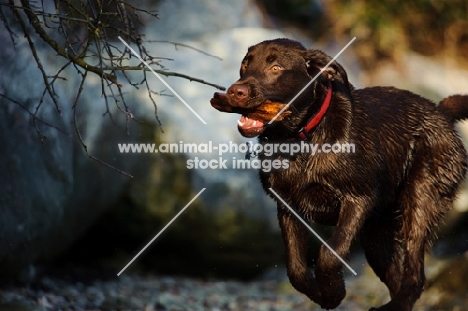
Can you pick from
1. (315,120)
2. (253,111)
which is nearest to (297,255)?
(315,120)

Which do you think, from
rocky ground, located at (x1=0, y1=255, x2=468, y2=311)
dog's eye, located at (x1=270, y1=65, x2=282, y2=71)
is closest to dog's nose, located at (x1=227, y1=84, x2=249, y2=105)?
dog's eye, located at (x1=270, y1=65, x2=282, y2=71)

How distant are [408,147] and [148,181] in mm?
3709

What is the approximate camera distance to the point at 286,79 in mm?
4801

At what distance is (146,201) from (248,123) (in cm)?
409

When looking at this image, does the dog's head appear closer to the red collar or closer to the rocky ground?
the red collar

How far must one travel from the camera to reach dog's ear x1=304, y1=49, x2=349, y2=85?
15.9 feet

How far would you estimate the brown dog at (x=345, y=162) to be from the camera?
482 cm

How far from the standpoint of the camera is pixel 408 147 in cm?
544

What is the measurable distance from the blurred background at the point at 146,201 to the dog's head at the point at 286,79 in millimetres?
2447

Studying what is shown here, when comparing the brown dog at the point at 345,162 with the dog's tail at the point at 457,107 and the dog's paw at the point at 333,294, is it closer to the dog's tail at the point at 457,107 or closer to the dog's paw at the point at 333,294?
the dog's paw at the point at 333,294

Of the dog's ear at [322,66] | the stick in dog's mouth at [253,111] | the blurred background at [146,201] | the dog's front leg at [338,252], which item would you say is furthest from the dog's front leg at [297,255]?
the blurred background at [146,201]

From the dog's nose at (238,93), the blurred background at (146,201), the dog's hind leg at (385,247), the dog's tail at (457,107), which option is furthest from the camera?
the blurred background at (146,201)

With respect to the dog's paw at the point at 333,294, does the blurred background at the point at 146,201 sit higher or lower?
higher

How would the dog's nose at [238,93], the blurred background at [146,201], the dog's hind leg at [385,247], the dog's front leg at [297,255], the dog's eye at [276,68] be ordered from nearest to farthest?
the dog's nose at [238,93]
the dog's eye at [276,68]
the dog's front leg at [297,255]
the dog's hind leg at [385,247]
the blurred background at [146,201]
